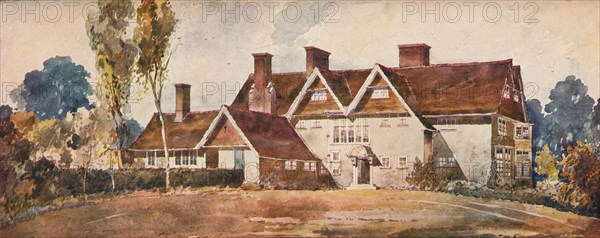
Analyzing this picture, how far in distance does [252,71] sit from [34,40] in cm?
203

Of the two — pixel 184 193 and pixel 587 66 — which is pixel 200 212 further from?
pixel 587 66

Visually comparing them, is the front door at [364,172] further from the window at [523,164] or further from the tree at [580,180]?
the tree at [580,180]

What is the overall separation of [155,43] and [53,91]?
1.05 meters

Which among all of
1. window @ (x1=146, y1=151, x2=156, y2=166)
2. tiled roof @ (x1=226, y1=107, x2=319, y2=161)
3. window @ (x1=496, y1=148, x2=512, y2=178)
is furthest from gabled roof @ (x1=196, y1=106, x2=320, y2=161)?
window @ (x1=496, y1=148, x2=512, y2=178)

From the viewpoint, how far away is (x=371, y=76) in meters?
7.58

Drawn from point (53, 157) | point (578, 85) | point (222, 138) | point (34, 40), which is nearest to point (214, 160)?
point (222, 138)

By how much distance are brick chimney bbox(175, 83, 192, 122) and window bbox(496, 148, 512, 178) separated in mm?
2695

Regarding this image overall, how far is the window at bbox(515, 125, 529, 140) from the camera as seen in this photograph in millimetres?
7415

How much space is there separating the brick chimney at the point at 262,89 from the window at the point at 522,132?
2061 millimetres

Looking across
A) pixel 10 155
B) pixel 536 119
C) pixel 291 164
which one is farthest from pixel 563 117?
pixel 10 155

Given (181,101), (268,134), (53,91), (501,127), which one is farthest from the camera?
(53,91)

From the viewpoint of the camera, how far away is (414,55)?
7590mm

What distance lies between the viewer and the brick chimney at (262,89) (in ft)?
25.3

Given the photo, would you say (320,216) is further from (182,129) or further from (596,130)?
(596,130)
